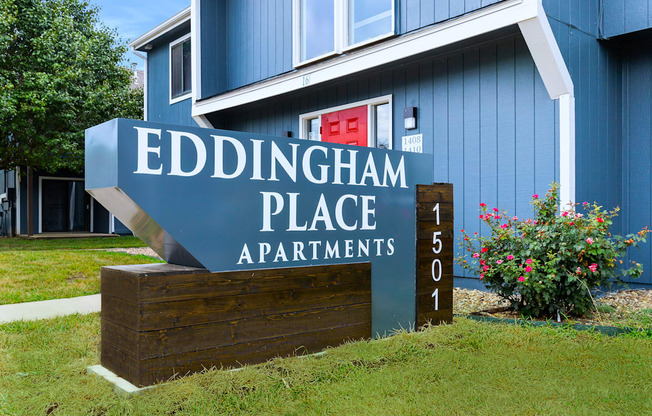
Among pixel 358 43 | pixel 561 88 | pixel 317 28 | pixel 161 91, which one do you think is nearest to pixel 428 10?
pixel 358 43

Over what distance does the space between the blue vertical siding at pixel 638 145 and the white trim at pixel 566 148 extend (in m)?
1.30

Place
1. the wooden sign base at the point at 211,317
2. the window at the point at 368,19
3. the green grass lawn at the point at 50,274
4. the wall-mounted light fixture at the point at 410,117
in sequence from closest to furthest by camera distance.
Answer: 1. the wooden sign base at the point at 211,317
2. the green grass lawn at the point at 50,274
3. the wall-mounted light fixture at the point at 410,117
4. the window at the point at 368,19

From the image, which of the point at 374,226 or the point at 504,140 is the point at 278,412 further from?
the point at 504,140

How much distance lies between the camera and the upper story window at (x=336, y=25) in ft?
22.0

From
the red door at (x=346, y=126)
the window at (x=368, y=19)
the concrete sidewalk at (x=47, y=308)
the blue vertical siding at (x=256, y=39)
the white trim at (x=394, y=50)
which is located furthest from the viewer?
the blue vertical siding at (x=256, y=39)

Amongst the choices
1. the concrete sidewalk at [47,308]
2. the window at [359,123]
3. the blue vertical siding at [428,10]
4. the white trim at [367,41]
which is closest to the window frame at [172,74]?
the window at [359,123]

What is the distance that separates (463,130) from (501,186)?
851mm

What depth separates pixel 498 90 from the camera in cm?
564

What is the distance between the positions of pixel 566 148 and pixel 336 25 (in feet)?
11.9

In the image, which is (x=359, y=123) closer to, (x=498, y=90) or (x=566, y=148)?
(x=498, y=90)

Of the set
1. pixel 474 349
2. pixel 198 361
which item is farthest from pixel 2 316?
pixel 474 349

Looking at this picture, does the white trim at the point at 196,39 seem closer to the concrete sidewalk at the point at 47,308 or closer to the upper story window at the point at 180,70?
the upper story window at the point at 180,70

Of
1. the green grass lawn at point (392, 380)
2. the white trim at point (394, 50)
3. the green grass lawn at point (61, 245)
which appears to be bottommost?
the green grass lawn at point (392, 380)

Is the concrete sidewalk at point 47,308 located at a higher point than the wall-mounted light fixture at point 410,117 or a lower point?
lower
